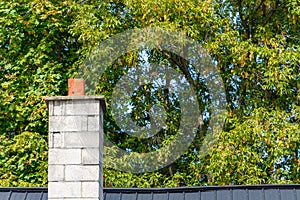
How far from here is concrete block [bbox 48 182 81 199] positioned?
8742 millimetres

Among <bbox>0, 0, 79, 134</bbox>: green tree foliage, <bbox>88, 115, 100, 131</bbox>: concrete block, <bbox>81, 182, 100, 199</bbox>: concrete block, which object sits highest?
<bbox>0, 0, 79, 134</bbox>: green tree foliage

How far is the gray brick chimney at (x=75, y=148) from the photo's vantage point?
878 cm

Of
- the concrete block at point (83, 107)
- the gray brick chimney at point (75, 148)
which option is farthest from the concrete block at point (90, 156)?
the concrete block at point (83, 107)

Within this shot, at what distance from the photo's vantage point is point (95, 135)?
29.4 feet

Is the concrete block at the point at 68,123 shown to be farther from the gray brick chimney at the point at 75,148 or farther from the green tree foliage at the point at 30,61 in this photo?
the green tree foliage at the point at 30,61

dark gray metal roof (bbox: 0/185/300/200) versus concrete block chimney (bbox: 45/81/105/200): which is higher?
concrete block chimney (bbox: 45/81/105/200)

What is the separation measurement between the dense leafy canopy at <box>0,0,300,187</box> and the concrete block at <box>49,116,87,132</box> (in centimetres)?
780

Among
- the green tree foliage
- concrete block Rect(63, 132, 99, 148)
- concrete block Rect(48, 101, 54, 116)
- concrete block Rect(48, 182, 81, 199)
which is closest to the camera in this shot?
concrete block Rect(48, 182, 81, 199)

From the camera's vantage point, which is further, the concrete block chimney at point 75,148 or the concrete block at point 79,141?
the concrete block at point 79,141

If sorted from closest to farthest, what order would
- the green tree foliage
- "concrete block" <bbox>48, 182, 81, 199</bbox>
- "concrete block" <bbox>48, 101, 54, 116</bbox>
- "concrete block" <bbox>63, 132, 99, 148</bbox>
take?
"concrete block" <bbox>48, 182, 81, 199</bbox> < "concrete block" <bbox>63, 132, 99, 148</bbox> < "concrete block" <bbox>48, 101, 54, 116</bbox> < the green tree foliage

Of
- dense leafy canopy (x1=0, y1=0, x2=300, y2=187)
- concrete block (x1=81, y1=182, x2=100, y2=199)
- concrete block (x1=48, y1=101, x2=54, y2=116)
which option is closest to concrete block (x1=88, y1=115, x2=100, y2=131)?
concrete block (x1=48, y1=101, x2=54, y2=116)

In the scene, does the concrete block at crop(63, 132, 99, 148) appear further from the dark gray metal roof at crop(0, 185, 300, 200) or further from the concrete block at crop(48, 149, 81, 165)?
the dark gray metal roof at crop(0, 185, 300, 200)

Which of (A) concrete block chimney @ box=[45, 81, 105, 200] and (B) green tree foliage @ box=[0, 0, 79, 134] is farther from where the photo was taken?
(B) green tree foliage @ box=[0, 0, 79, 134]

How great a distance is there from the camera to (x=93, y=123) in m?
8.96
